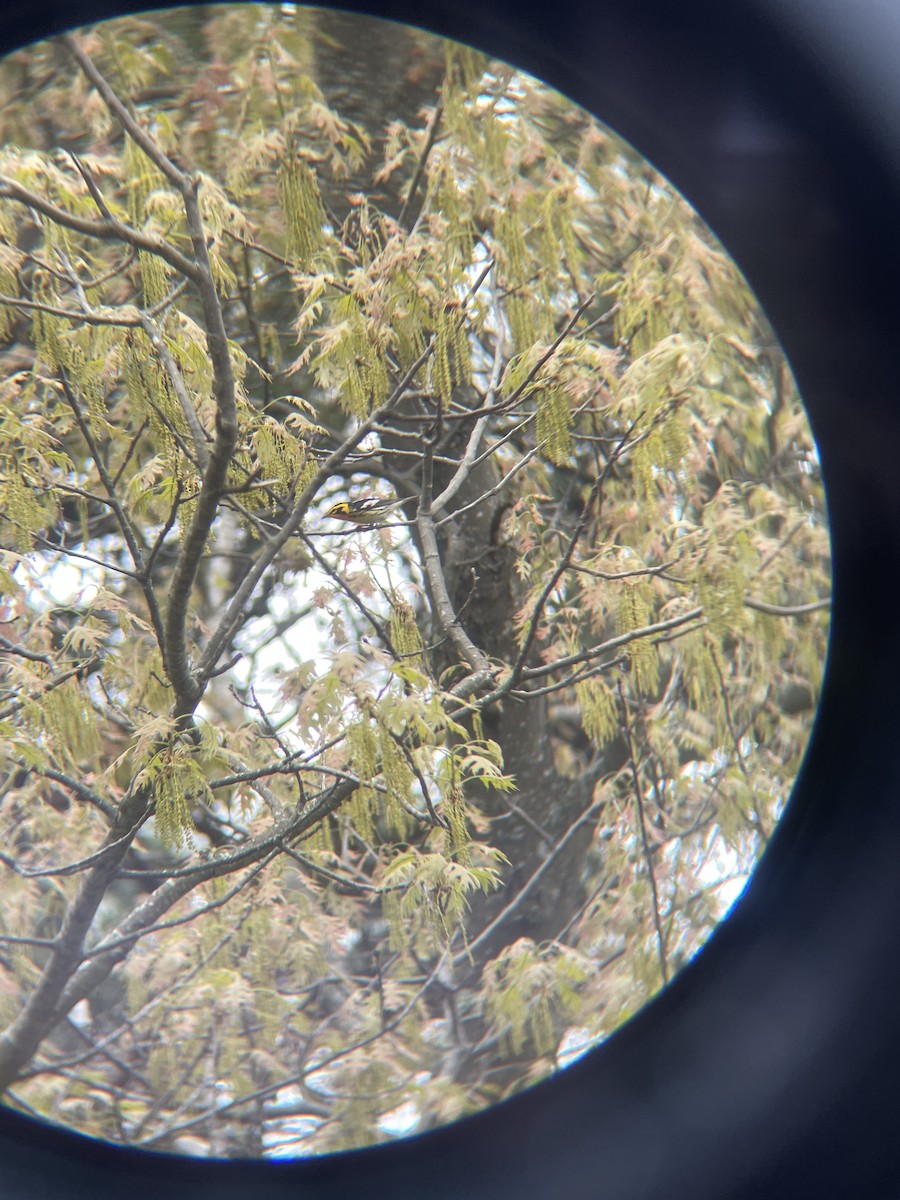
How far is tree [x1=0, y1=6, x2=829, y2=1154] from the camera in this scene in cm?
88

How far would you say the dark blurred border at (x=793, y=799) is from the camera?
2.36ft

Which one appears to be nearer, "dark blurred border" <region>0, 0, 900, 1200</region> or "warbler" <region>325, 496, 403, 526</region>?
"dark blurred border" <region>0, 0, 900, 1200</region>

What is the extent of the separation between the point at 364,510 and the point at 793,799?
1.77 feet

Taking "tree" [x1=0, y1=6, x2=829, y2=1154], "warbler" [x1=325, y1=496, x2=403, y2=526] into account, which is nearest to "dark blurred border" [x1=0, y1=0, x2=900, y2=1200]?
"tree" [x1=0, y1=6, x2=829, y2=1154]

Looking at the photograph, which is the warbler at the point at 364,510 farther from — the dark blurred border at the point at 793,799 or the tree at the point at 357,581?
the dark blurred border at the point at 793,799

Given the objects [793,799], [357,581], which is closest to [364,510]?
[357,581]

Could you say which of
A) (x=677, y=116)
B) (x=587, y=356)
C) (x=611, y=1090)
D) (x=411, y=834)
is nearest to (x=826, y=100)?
(x=677, y=116)

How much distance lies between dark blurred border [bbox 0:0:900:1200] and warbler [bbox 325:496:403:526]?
1.42ft

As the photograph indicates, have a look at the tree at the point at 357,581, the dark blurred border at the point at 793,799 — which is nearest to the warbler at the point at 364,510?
the tree at the point at 357,581

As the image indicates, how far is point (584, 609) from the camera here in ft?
3.31

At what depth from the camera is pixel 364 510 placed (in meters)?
0.98

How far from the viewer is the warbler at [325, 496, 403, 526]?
98 centimetres

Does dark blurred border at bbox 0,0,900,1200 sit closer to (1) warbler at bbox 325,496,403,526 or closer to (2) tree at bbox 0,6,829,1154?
(2) tree at bbox 0,6,829,1154

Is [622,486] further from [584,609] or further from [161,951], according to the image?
[161,951]
